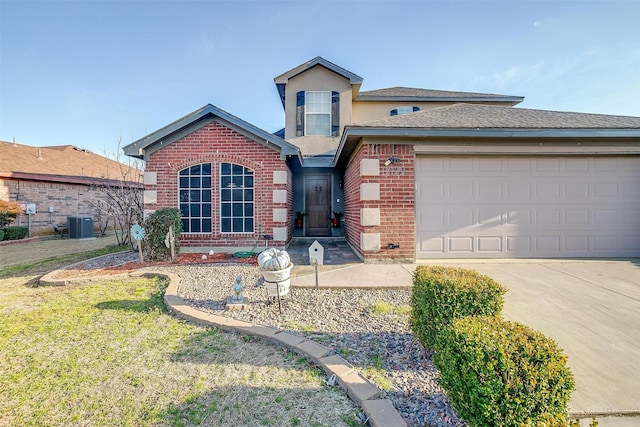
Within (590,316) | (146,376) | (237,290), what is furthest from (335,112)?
(146,376)

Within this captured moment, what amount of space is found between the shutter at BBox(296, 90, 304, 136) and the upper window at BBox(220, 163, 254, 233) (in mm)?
4237

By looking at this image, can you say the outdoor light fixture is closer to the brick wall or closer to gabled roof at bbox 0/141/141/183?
gabled roof at bbox 0/141/141/183

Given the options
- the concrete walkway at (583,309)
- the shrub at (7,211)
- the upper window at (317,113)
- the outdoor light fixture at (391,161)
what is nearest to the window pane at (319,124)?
the upper window at (317,113)

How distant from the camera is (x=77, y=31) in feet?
30.7

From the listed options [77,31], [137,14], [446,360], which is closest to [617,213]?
[446,360]

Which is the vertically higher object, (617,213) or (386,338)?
(617,213)

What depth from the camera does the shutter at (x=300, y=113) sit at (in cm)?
1180

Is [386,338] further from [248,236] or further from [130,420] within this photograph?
[248,236]

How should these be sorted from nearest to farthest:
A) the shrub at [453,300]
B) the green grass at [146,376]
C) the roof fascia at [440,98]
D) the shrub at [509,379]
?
the shrub at [509,379], the green grass at [146,376], the shrub at [453,300], the roof fascia at [440,98]

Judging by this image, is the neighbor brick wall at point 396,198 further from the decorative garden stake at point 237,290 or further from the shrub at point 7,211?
the shrub at point 7,211

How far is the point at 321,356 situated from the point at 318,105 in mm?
11000

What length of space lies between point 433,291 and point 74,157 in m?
24.2

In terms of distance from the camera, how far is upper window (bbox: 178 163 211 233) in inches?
331

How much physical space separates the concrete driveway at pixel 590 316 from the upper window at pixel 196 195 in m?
7.32
